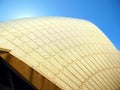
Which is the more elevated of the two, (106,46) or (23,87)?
(106,46)

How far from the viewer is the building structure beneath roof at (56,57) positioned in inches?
312

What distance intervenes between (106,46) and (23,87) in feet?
27.1

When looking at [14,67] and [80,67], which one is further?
[80,67]

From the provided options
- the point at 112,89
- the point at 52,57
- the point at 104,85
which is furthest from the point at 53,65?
the point at 112,89

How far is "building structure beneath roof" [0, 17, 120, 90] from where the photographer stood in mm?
7914

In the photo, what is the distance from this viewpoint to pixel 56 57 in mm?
10586

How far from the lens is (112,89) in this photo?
1235 centimetres

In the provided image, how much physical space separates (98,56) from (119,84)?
7.05 feet

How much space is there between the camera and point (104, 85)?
38.6ft

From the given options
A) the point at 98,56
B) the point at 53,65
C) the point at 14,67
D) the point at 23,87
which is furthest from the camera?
the point at 98,56

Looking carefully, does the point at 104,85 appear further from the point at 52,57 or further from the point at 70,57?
the point at 52,57

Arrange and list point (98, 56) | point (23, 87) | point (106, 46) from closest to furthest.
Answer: point (23, 87) → point (98, 56) → point (106, 46)

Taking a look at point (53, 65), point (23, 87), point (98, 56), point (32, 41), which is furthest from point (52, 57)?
point (98, 56)

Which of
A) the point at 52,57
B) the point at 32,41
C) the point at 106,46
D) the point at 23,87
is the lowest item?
the point at 23,87
